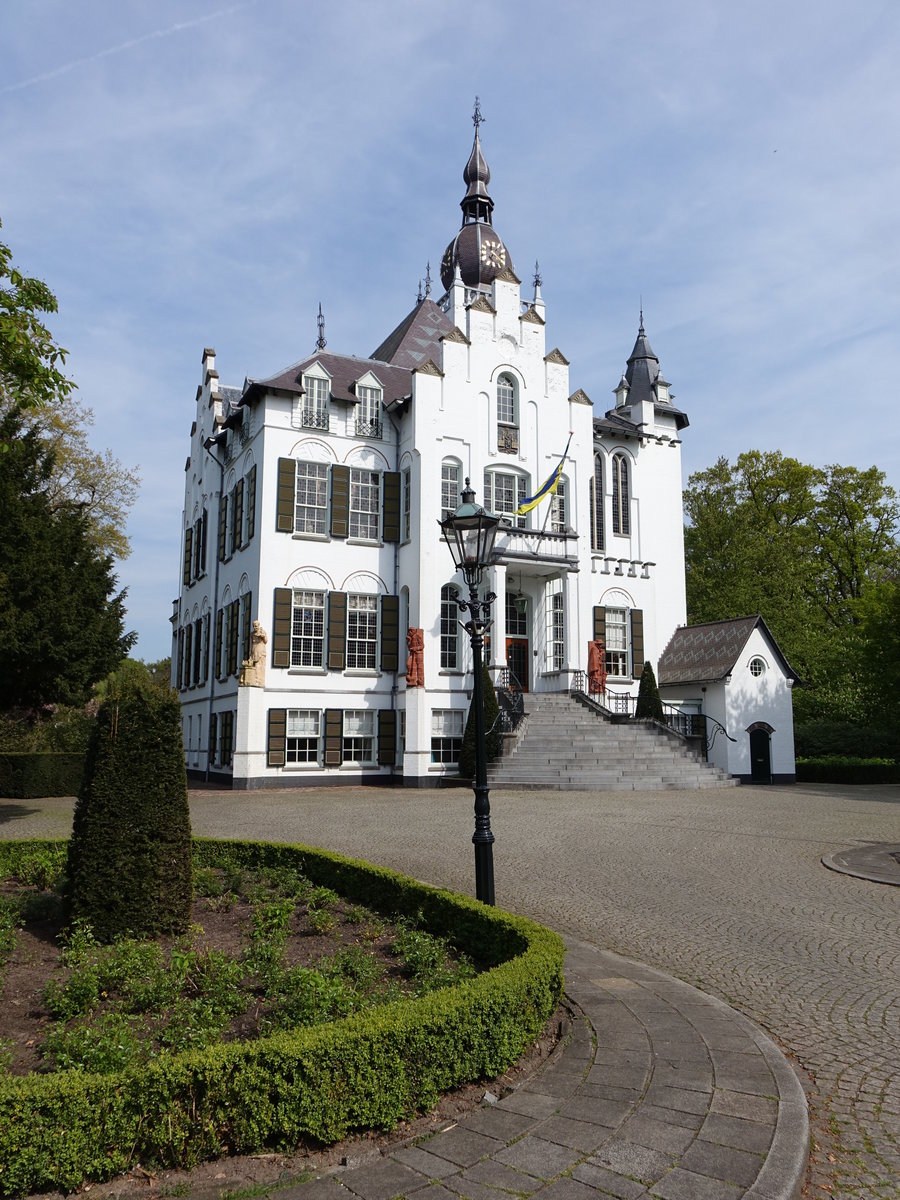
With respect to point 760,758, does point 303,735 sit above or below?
above

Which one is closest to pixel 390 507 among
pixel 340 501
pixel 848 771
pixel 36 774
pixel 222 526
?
pixel 340 501

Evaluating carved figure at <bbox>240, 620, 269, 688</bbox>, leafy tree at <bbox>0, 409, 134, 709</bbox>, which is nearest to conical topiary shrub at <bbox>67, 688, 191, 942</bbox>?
leafy tree at <bbox>0, 409, 134, 709</bbox>

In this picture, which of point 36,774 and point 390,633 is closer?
point 36,774

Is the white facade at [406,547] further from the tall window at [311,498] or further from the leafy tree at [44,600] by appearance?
the leafy tree at [44,600]

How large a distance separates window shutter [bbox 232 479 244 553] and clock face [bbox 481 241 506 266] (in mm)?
14882

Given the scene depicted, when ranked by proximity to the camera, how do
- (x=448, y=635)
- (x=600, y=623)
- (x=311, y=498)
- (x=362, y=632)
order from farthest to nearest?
(x=600, y=623), (x=362, y=632), (x=448, y=635), (x=311, y=498)

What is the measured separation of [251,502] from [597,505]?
13082 millimetres

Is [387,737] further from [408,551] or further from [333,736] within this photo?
[408,551]

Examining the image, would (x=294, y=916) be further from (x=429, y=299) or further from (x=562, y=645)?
(x=429, y=299)

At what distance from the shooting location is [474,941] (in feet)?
22.9

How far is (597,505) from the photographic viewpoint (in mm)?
34125

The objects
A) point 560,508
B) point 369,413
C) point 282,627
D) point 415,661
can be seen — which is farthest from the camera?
point 560,508

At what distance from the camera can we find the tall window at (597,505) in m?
33.8

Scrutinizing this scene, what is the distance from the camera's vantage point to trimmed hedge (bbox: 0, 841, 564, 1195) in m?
3.74
